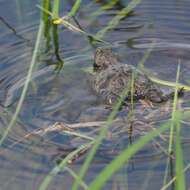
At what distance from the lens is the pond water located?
3.87 meters

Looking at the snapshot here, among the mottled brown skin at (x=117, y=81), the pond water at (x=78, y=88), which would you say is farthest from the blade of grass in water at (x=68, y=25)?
the mottled brown skin at (x=117, y=81)

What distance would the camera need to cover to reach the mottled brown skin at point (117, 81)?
4.63 m

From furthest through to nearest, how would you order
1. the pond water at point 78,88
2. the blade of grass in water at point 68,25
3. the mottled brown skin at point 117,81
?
1. the blade of grass in water at point 68,25
2. the mottled brown skin at point 117,81
3. the pond water at point 78,88

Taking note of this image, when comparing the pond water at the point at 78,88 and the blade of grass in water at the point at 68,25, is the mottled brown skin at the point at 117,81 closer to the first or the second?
the pond water at the point at 78,88

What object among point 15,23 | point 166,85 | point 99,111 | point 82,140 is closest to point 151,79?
point 166,85

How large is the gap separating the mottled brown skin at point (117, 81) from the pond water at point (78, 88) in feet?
0.31

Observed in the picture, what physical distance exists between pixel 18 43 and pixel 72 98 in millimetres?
1065

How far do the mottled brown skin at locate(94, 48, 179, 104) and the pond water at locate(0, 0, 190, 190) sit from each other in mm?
95

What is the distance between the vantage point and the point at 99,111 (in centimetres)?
455

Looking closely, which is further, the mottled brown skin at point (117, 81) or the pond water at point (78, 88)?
the mottled brown skin at point (117, 81)

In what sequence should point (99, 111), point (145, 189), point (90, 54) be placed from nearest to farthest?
point (145, 189), point (99, 111), point (90, 54)

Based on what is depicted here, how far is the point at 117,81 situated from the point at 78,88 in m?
0.35

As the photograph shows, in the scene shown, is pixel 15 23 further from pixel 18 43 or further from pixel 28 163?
pixel 28 163

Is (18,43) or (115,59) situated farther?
(18,43)
